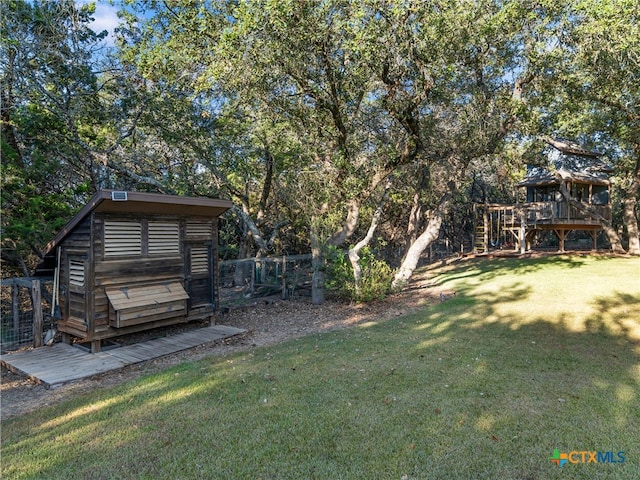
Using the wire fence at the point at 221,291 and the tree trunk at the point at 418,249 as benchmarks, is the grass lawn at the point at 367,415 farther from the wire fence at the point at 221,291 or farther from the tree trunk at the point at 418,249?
the tree trunk at the point at 418,249

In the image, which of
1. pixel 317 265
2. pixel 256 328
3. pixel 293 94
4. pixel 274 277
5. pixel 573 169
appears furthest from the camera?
pixel 573 169

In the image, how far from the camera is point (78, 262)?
6.39m

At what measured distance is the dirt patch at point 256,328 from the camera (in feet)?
16.0

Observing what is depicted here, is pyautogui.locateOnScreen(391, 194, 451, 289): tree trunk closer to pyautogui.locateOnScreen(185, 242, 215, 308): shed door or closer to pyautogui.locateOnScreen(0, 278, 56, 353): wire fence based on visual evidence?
pyautogui.locateOnScreen(185, 242, 215, 308): shed door

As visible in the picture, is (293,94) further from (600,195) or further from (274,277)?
(600,195)

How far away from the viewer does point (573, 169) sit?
67.5 feet

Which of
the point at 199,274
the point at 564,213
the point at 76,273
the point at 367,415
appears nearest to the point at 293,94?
the point at 199,274

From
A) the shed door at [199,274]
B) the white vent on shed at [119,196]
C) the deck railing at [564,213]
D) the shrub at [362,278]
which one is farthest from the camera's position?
the deck railing at [564,213]

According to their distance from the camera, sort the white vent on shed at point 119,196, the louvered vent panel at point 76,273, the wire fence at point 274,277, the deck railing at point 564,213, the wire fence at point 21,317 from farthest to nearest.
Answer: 1. the deck railing at point 564,213
2. the wire fence at point 274,277
3. the wire fence at point 21,317
4. the louvered vent panel at point 76,273
5. the white vent on shed at point 119,196

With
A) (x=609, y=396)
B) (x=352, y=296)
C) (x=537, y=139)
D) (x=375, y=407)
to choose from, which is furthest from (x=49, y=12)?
(x=537, y=139)

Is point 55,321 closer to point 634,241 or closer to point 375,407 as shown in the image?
point 375,407

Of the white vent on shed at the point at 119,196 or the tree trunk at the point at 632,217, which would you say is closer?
the white vent on shed at the point at 119,196

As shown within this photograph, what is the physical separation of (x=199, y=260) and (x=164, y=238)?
3.05ft

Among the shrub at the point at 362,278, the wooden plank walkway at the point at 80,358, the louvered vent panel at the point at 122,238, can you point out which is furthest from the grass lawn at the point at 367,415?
the shrub at the point at 362,278
